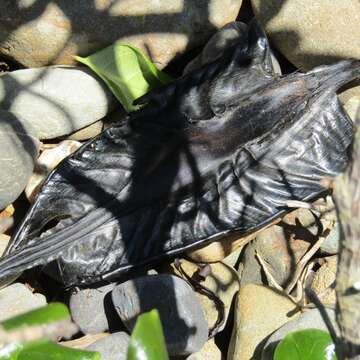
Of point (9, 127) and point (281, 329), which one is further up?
point (9, 127)

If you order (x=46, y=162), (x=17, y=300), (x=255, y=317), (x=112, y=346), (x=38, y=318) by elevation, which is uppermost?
(x=38, y=318)

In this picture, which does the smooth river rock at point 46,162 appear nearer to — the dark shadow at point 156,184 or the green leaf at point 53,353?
the dark shadow at point 156,184

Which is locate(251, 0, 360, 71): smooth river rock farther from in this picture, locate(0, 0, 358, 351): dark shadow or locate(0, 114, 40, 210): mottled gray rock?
locate(0, 114, 40, 210): mottled gray rock

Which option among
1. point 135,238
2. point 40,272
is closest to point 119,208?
point 135,238

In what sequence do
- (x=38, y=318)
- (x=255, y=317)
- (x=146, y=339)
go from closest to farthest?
1. (x=38, y=318)
2. (x=146, y=339)
3. (x=255, y=317)

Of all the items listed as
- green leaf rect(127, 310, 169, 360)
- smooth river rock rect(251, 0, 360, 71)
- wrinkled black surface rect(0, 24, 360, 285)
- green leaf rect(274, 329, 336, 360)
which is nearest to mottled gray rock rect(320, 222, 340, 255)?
wrinkled black surface rect(0, 24, 360, 285)

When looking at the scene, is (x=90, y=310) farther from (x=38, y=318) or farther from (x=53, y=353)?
(x=38, y=318)

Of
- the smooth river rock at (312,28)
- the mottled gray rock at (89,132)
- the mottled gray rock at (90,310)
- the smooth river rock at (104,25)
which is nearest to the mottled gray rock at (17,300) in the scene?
the mottled gray rock at (90,310)

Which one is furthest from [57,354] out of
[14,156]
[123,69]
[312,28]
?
[312,28]

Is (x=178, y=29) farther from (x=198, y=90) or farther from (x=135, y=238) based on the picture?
(x=135, y=238)
